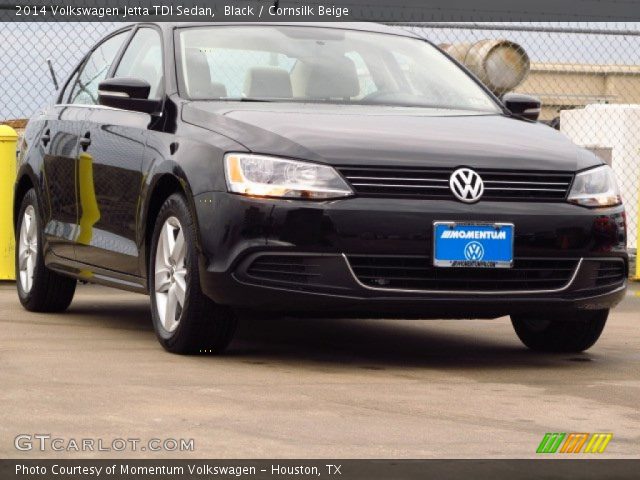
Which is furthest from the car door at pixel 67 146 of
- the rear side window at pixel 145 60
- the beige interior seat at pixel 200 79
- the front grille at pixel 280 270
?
the front grille at pixel 280 270

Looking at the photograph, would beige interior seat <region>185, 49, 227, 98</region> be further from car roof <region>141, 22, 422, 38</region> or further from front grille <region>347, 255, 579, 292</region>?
front grille <region>347, 255, 579, 292</region>

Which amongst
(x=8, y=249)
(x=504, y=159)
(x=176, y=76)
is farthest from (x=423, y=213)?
(x=8, y=249)

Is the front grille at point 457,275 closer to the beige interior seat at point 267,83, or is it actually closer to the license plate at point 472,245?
the license plate at point 472,245

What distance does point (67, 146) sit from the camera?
8.99 metres

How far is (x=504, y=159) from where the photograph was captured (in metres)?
7.19

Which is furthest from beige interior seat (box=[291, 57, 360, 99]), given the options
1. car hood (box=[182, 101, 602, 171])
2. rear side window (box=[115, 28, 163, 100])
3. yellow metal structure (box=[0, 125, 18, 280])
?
yellow metal structure (box=[0, 125, 18, 280])

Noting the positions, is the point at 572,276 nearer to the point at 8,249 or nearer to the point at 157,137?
the point at 157,137

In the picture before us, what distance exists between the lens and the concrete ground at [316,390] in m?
5.21

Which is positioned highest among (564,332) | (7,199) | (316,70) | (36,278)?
(316,70)

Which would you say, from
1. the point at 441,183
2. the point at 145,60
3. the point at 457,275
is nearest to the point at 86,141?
the point at 145,60

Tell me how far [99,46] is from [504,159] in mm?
3318

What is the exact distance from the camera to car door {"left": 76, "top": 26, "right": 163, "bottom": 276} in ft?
26.1

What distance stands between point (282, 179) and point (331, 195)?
0.73 ft

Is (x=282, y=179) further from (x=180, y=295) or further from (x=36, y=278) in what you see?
(x=36, y=278)
